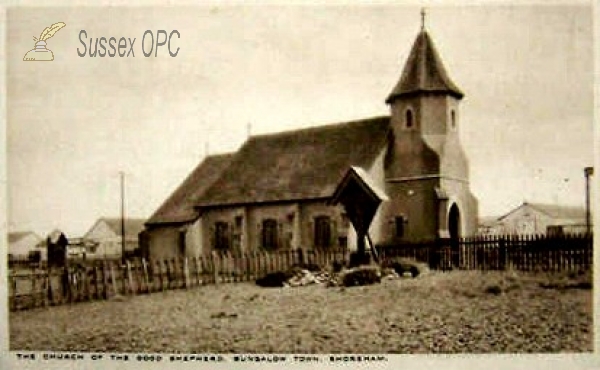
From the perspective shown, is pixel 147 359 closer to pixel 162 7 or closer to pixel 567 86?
pixel 162 7

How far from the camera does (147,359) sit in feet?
8.13

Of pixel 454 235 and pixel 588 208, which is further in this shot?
pixel 454 235

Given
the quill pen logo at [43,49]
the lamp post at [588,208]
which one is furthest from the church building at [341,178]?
the quill pen logo at [43,49]

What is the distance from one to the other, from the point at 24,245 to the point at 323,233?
950 millimetres

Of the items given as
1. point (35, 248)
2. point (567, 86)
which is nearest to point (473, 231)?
point (567, 86)

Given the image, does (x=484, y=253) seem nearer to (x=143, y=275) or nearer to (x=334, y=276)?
(x=334, y=276)

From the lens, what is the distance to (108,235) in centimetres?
264

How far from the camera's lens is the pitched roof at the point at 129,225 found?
8.56 feet

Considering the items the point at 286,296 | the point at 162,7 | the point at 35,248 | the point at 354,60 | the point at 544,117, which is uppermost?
the point at 162,7

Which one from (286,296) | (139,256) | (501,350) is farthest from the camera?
(139,256)

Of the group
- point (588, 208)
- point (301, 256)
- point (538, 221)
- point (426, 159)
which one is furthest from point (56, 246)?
point (588, 208)

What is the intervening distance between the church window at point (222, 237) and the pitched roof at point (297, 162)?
0.08 meters

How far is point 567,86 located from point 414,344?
0.89 metres

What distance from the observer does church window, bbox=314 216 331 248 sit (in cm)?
258
